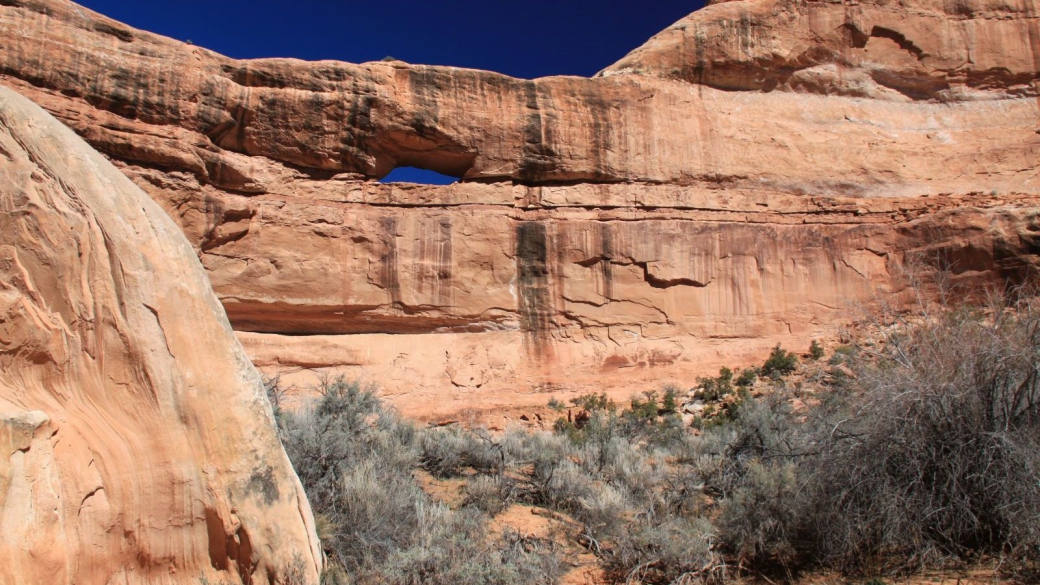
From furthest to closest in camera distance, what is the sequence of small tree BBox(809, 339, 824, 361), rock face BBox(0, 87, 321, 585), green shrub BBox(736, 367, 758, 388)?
small tree BBox(809, 339, 824, 361)
green shrub BBox(736, 367, 758, 388)
rock face BBox(0, 87, 321, 585)

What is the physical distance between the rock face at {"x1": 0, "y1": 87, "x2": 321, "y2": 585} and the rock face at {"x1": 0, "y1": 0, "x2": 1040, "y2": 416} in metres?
9.23

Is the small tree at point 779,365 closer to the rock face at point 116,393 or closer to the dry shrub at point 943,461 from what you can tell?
the dry shrub at point 943,461

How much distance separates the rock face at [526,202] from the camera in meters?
12.7

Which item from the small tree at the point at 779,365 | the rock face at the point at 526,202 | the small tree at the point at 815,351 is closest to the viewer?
the rock face at the point at 526,202

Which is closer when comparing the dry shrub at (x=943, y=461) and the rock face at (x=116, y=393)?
the rock face at (x=116, y=393)

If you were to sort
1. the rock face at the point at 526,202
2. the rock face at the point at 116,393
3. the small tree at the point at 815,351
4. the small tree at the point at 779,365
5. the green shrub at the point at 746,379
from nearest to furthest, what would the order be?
the rock face at the point at 116,393 → the rock face at the point at 526,202 → the green shrub at the point at 746,379 → the small tree at the point at 779,365 → the small tree at the point at 815,351

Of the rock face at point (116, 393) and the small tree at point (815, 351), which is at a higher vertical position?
the rock face at point (116, 393)

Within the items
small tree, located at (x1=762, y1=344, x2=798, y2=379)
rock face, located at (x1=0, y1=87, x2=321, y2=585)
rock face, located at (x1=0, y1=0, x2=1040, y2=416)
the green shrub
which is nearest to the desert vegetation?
rock face, located at (x1=0, y1=87, x2=321, y2=585)

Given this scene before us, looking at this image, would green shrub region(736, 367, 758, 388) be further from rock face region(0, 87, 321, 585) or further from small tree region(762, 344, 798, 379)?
rock face region(0, 87, 321, 585)

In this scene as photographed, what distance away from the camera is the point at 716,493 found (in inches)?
279

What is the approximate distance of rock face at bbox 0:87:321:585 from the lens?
3469mm

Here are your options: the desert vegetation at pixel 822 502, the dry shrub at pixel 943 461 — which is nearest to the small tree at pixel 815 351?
the desert vegetation at pixel 822 502

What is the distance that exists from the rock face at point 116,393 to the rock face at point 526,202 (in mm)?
9227

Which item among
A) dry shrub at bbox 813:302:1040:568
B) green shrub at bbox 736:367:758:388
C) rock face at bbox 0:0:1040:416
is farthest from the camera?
green shrub at bbox 736:367:758:388
